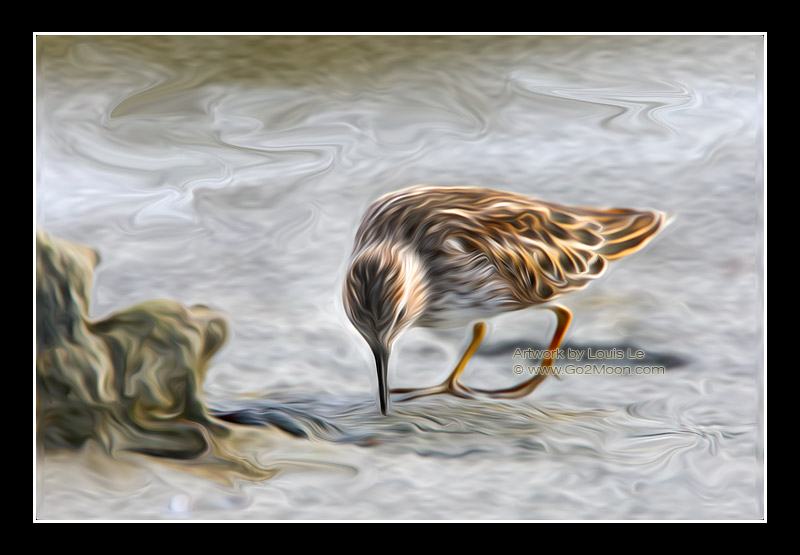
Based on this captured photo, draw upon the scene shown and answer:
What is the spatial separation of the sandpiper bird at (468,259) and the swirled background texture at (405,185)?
43mm

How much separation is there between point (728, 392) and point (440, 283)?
94 cm

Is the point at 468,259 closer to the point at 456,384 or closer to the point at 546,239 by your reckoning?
the point at 546,239

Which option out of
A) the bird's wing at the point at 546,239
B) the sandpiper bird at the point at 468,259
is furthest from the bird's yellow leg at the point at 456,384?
the bird's wing at the point at 546,239

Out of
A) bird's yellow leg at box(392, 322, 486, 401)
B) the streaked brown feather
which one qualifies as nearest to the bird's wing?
the streaked brown feather

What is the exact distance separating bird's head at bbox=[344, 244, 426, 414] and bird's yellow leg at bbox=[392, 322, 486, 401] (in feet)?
0.25

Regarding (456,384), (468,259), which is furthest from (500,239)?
(456,384)

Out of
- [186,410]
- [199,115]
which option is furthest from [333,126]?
[186,410]

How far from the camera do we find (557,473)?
2105 millimetres

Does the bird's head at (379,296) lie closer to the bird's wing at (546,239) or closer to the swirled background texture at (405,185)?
the swirled background texture at (405,185)

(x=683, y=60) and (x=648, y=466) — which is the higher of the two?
(x=683, y=60)

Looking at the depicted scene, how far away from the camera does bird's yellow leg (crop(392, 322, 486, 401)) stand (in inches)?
82.4

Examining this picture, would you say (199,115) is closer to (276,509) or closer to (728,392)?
(276,509)

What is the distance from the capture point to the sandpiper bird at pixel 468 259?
208 centimetres

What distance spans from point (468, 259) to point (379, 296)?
0.29 m
